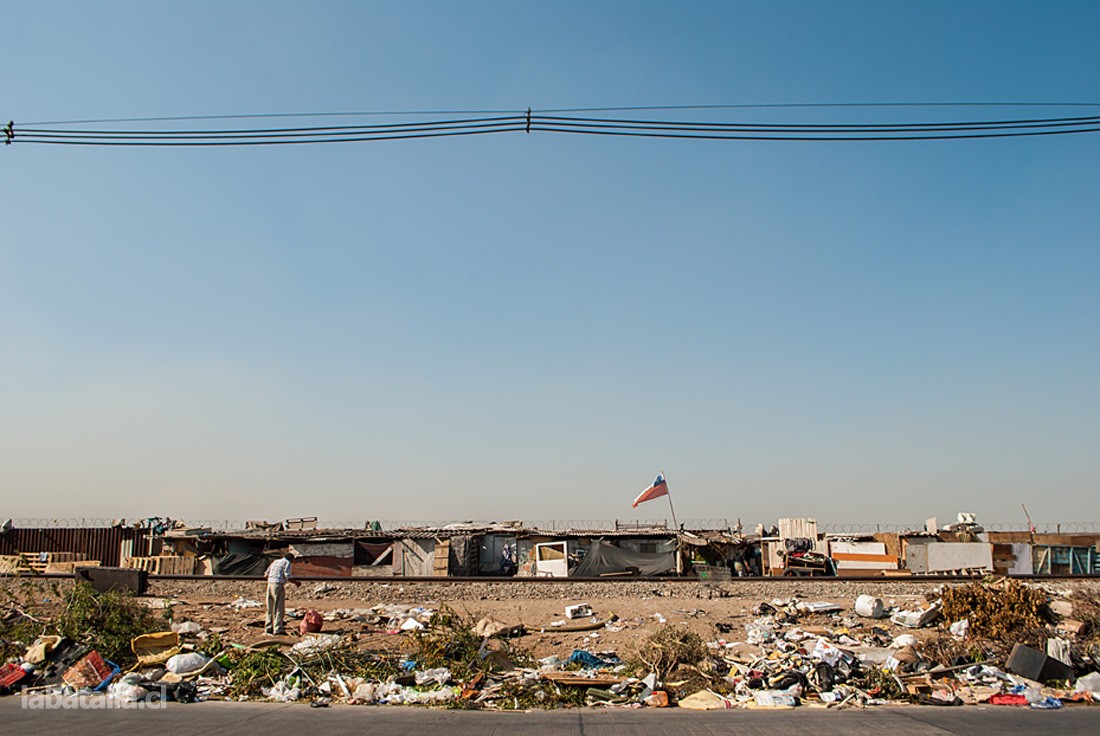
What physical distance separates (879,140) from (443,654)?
12.8 m

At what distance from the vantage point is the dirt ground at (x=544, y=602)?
1798cm

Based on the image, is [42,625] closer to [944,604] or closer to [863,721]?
[863,721]

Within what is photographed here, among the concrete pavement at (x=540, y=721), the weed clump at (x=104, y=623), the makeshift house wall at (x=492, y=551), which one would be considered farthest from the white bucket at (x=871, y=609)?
the makeshift house wall at (x=492, y=551)

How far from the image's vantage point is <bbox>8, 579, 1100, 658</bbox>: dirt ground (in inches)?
708

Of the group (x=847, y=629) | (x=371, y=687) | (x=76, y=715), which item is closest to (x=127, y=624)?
(x=76, y=715)

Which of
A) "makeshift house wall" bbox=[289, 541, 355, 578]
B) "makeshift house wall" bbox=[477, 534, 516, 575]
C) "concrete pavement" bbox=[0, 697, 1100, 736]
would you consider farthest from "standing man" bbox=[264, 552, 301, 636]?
"makeshift house wall" bbox=[477, 534, 516, 575]

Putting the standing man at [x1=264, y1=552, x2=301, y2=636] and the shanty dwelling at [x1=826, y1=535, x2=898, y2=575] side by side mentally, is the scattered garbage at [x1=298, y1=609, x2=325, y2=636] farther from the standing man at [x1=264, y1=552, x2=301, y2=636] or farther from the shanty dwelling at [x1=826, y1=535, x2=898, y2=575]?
the shanty dwelling at [x1=826, y1=535, x2=898, y2=575]

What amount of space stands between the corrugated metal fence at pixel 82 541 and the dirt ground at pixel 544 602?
18.0 metres

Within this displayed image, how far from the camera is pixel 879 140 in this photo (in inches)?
535

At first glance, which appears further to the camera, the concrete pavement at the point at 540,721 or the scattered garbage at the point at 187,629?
the scattered garbage at the point at 187,629

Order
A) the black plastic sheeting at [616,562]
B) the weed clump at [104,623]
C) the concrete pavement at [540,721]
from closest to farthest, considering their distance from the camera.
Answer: the concrete pavement at [540,721] < the weed clump at [104,623] < the black plastic sheeting at [616,562]

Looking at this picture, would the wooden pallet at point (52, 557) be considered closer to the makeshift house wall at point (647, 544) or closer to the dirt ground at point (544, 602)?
the dirt ground at point (544, 602)

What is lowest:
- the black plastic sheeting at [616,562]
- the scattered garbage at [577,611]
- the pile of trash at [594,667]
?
the black plastic sheeting at [616,562]

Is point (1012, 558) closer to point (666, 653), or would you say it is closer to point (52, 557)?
point (666, 653)
